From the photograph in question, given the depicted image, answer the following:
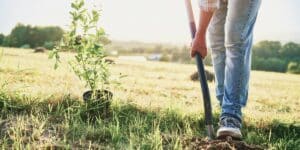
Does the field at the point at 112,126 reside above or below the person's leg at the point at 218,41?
below

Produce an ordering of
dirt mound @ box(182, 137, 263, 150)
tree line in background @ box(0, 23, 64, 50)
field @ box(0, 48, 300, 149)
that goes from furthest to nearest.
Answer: tree line in background @ box(0, 23, 64, 50), field @ box(0, 48, 300, 149), dirt mound @ box(182, 137, 263, 150)

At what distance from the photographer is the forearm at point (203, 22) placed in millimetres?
3410

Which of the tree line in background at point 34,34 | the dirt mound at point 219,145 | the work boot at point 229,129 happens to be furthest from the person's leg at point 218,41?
the tree line in background at point 34,34

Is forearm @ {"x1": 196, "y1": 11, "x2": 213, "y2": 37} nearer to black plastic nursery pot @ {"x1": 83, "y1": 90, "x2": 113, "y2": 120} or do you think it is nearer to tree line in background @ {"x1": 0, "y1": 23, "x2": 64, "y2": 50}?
black plastic nursery pot @ {"x1": 83, "y1": 90, "x2": 113, "y2": 120}

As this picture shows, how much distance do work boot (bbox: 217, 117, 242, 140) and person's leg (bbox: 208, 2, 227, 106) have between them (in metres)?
0.74

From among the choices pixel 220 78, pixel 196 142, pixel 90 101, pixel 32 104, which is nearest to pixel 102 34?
pixel 90 101

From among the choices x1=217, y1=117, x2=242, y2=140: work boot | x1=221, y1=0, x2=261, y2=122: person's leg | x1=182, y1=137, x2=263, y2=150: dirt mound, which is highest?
x1=221, y1=0, x2=261, y2=122: person's leg

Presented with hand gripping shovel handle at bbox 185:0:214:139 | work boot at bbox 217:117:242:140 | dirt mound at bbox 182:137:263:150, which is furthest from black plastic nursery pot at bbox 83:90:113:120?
work boot at bbox 217:117:242:140

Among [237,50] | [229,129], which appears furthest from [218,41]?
[229,129]

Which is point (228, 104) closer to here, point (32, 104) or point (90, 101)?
point (90, 101)

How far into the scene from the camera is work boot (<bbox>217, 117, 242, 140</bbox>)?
301 cm

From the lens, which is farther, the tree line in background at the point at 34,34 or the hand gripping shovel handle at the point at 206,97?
the tree line in background at the point at 34,34

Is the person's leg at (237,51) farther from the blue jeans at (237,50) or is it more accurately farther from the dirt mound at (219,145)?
the dirt mound at (219,145)

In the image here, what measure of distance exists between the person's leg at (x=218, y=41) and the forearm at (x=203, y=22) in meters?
0.19
